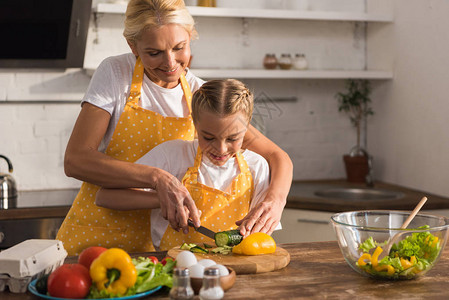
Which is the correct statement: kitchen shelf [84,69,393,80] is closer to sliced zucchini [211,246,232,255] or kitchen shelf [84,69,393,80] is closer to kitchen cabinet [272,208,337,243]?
kitchen cabinet [272,208,337,243]

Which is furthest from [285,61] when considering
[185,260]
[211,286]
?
[211,286]

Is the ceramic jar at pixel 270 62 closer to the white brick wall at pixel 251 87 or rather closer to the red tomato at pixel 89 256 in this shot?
the white brick wall at pixel 251 87

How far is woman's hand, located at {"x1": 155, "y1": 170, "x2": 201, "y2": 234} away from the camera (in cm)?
176

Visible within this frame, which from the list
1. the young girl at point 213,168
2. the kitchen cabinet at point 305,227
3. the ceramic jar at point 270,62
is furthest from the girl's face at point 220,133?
the ceramic jar at point 270,62

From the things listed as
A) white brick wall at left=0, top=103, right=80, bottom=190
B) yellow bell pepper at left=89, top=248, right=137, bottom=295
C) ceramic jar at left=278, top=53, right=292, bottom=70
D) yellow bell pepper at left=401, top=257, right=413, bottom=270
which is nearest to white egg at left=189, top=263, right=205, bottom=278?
yellow bell pepper at left=89, top=248, right=137, bottom=295

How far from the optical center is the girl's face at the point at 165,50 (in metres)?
1.86

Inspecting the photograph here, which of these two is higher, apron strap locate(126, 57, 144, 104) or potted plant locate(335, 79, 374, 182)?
apron strap locate(126, 57, 144, 104)

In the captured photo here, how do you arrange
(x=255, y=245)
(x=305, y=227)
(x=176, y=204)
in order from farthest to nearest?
(x=305, y=227)
(x=176, y=204)
(x=255, y=245)

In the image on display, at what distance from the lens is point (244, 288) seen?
1.43 meters

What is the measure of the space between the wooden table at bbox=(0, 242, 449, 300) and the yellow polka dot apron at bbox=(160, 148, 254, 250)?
32 centimetres

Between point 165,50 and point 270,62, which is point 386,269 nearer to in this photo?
point 165,50

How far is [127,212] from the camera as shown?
6.70 feet

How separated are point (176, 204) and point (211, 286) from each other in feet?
1.72

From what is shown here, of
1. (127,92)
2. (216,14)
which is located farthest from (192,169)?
(216,14)
